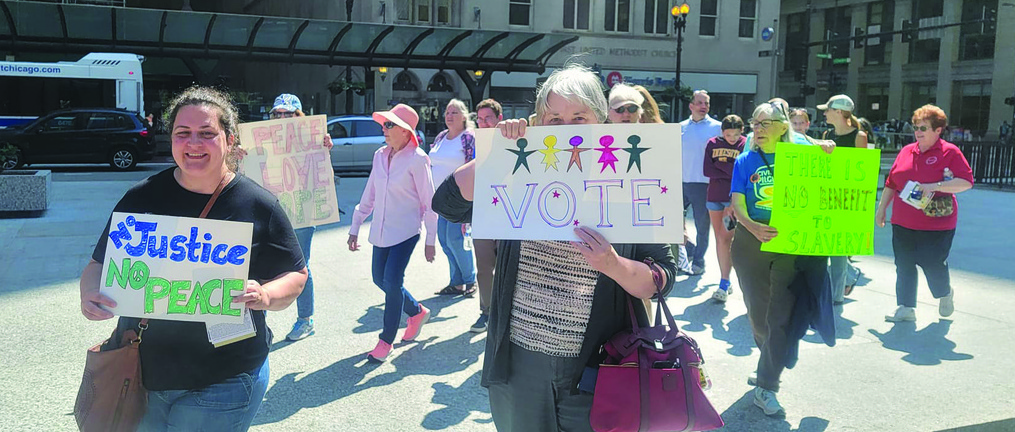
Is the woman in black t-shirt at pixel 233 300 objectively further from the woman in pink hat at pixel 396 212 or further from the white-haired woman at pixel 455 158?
the white-haired woman at pixel 455 158

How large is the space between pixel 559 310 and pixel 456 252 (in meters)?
4.92

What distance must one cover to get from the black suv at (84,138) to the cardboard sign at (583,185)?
21051mm

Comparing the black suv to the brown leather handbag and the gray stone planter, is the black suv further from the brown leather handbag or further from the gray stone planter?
the brown leather handbag

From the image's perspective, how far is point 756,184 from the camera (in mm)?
4938

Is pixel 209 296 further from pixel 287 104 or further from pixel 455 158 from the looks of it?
pixel 455 158

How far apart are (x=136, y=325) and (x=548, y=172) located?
1.42 meters

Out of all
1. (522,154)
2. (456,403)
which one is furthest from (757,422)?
(522,154)

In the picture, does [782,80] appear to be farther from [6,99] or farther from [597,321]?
[597,321]

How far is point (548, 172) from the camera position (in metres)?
2.75

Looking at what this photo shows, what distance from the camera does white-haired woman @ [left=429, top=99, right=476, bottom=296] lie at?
7140mm

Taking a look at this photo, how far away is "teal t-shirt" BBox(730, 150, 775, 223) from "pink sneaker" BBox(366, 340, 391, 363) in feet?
8.19

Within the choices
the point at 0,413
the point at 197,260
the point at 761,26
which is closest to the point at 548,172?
the point at 197,260

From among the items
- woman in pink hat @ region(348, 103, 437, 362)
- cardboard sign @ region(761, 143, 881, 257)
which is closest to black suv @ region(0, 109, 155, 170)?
woman in pink hat @ region(348, 103, 437, 362)

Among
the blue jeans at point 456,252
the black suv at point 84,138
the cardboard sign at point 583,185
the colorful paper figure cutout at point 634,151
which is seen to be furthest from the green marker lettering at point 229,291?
the black suv at point 84,138
